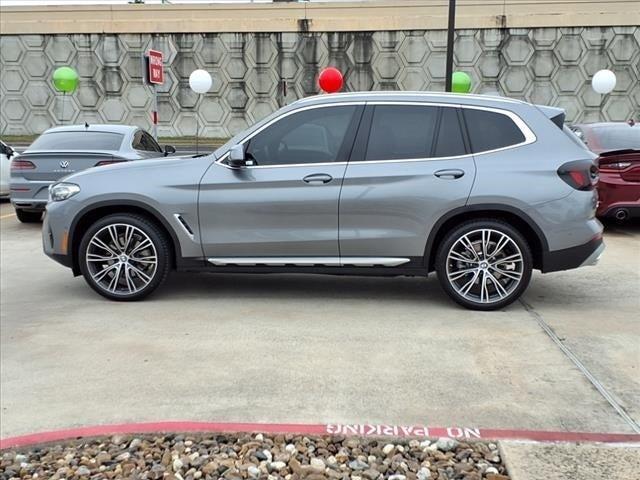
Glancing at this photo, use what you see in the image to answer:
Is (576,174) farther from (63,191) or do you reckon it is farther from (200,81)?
(200,81)

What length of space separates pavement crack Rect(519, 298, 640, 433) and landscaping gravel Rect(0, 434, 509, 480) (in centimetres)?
81

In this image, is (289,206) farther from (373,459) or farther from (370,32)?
(370,32)

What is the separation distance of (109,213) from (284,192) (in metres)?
1.60

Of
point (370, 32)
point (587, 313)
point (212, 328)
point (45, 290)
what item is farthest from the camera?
point (370, 32)

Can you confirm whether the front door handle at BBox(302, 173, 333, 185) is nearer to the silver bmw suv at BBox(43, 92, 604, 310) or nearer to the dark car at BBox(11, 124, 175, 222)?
the silver bmw suv at BBox(43, 92, 604, 310)

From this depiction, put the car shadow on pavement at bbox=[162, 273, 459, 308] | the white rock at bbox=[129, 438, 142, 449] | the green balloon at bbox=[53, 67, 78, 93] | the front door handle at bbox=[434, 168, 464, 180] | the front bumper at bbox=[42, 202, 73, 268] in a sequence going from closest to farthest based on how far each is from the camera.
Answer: the white rock at bbox=[129, 438, 142, 449]
the front door handle at bbox=[434, 168, 464, 180]
the front bumper at bbox=[42, 202, 73, 268]
the car shadow on pavement at bbox=[162, 273, 459, 308]
the green balloon at bbox=[53, 67, 78, 93]

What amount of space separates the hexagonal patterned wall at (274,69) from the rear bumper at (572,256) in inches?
774

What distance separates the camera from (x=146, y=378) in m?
3.83

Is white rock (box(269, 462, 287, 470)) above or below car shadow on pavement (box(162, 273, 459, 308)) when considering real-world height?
above

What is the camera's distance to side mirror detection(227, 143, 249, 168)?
512 cm

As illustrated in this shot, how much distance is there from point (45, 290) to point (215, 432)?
361 cm

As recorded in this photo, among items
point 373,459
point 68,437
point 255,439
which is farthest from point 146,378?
point 373,459

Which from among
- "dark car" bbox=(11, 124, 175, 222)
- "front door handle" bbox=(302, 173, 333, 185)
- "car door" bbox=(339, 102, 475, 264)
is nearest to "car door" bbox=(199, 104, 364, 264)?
"front door handle" bbox=(302, 173, 333, 185)

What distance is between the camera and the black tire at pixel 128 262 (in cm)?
538
